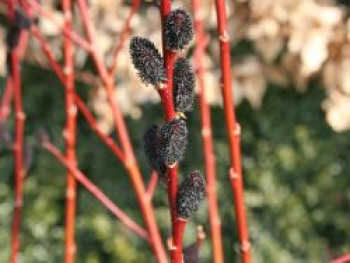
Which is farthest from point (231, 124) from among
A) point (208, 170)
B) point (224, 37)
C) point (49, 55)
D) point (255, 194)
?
point (255, 194)

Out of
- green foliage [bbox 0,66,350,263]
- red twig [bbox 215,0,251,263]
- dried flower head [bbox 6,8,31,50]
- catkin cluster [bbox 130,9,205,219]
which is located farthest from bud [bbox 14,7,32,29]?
green foliage [bbox 0,66,350,263]

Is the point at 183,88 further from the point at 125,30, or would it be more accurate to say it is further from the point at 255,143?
the point at 255,143

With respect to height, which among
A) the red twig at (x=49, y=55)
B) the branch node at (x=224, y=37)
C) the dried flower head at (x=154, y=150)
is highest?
the red twig at (x=49, y=55)

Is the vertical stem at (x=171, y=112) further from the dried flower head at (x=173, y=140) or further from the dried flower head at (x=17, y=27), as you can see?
the dried flower head at (x=17, y=27)

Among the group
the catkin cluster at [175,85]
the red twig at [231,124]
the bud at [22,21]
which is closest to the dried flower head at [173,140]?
the catkin cluster at [175,85]

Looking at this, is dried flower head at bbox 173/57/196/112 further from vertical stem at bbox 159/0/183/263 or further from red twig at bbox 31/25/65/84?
red twig at bbox 31/25/65/84

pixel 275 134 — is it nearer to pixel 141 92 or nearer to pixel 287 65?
pixel 287 65

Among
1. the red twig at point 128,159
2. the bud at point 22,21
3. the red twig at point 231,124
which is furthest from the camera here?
the bud at point 22,21
